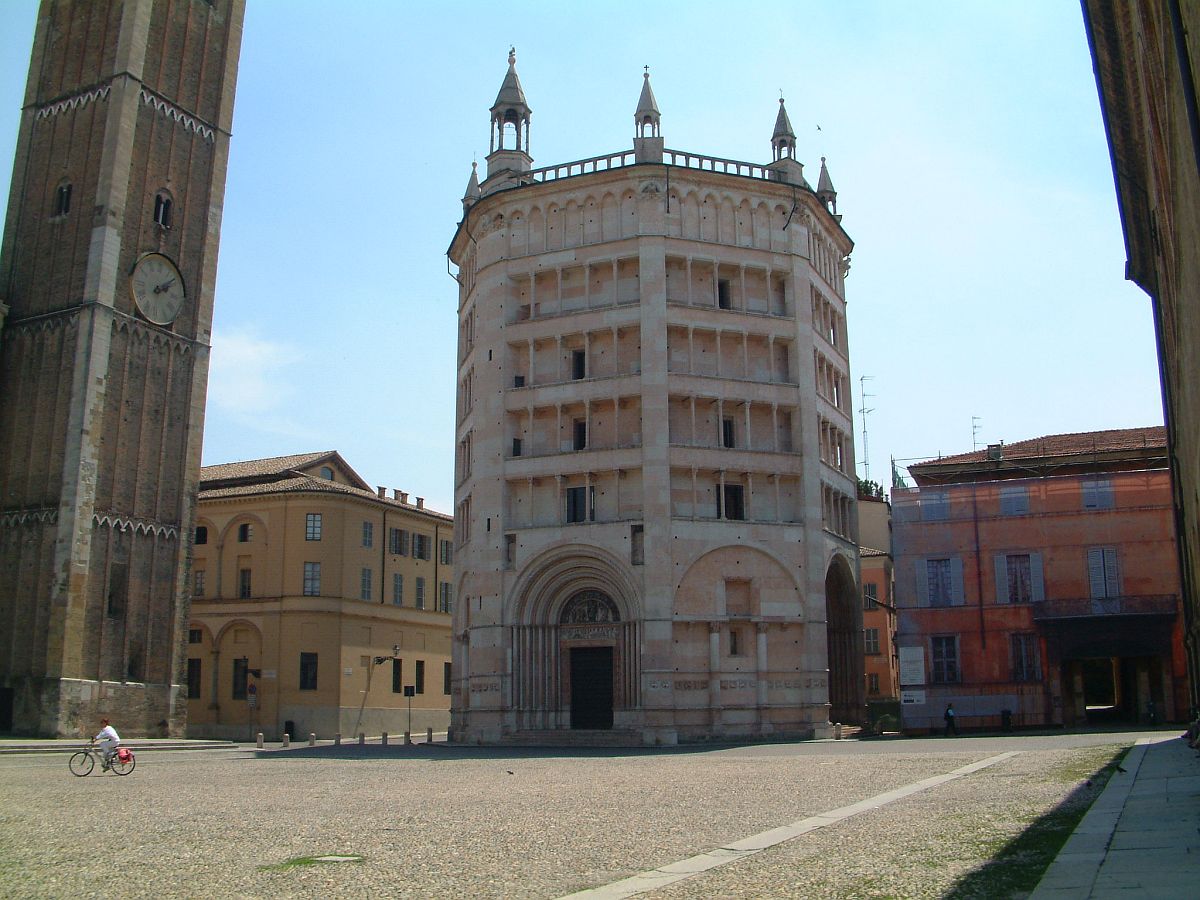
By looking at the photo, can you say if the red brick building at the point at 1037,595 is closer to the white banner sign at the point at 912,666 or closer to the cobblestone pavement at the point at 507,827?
the white banner sign at the point at 912,666

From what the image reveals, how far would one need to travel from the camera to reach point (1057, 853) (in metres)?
10.5

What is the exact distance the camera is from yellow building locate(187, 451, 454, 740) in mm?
61250

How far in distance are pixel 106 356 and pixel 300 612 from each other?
18.3 meters

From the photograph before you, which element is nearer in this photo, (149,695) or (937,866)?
(937,866)

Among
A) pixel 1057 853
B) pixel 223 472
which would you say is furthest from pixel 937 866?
pixel 223 472

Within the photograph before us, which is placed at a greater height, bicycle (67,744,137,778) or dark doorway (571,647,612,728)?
dark doorway (571,647,612,728)

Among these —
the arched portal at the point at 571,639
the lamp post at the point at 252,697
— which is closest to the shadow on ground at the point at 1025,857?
the arched portal at the point at 571,639

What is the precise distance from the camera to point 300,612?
203 ft

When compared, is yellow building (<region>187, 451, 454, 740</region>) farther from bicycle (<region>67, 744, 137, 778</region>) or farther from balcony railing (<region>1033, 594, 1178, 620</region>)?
bicycle (<region>67, 744, 137, 778</region>)

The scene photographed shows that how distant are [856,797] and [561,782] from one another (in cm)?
724

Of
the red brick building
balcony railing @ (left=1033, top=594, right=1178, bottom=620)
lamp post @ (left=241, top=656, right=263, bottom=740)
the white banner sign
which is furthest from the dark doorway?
lamp post @ (left=241, top=656, right=263, bottom=740)

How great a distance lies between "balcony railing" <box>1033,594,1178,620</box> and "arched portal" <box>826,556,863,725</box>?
8142 millimetres

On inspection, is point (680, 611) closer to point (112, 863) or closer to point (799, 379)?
point (799, 379)

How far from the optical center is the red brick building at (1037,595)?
46.8 metres
